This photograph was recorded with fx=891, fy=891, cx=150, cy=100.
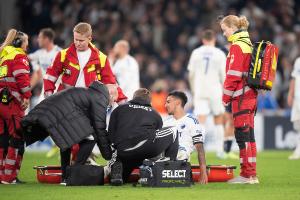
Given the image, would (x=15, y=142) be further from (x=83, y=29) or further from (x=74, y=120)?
(x=83, y=29)

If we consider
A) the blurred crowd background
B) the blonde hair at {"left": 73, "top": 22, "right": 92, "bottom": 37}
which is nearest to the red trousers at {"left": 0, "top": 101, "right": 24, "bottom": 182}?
the blonde hair at {"left": 73, "top": 22, "right": 92, "bottom": 37}

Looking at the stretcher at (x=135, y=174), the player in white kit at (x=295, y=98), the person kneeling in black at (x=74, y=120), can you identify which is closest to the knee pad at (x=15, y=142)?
the stretcher at (x=135, y=174)

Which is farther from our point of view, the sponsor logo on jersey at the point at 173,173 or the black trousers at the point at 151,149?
the black trousers at the point at 151,149

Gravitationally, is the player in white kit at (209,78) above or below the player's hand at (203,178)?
above

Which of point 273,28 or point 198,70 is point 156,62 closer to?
point 273,28

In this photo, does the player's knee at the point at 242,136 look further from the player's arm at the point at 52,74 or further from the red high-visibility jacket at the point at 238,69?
the player's arm at the point at 52,74

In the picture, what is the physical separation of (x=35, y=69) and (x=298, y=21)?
38.4 feet

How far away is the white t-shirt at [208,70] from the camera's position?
19734mm

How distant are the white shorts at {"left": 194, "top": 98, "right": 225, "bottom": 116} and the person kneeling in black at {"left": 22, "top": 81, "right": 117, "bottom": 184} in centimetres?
776

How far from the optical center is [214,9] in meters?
28.7

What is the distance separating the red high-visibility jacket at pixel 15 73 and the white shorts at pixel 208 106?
7593 mm

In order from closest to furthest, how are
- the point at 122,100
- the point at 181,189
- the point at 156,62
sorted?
the point at 181,189 → the point at 122,100 → the point at 156,62

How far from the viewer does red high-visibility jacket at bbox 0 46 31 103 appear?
13062mm

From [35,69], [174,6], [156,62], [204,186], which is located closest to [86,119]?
[204,186]
